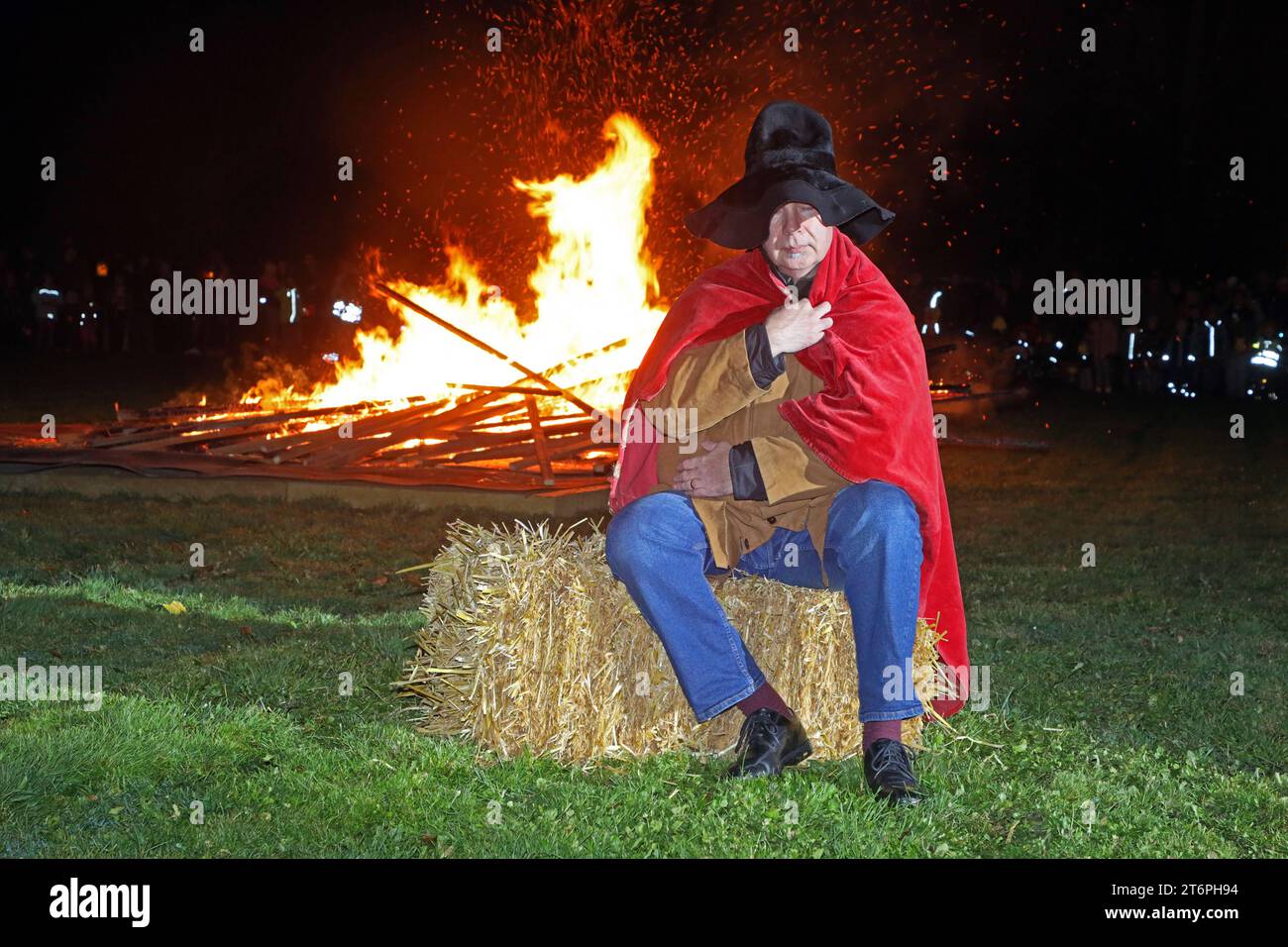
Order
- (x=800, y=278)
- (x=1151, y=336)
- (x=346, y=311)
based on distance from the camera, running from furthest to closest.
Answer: (x=1151, y=336)
(x=346, y=311)
(x=800, y=278)

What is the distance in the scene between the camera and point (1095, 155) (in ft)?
112

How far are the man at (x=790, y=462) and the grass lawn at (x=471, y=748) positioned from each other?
36cm

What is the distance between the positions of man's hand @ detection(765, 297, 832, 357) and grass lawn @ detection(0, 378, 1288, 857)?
4.82 ft

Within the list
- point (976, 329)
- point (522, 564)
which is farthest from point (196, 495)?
point (976, 329)

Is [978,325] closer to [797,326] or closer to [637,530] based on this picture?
[797,326]

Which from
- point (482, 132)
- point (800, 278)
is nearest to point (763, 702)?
point (800, 278)

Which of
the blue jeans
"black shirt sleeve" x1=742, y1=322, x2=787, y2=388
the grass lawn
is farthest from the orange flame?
the blue jeans

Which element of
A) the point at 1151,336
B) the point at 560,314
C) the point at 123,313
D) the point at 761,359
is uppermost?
the point at 123,313

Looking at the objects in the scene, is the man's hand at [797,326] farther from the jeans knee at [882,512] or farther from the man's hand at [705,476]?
the jeans knee at [882,512]

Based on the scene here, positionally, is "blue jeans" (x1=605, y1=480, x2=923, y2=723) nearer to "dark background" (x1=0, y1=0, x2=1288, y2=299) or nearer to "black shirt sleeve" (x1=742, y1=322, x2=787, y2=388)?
"black shirt sleeve" (x1=742, y1=322, x2=787, y2=388)

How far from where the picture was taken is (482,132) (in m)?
29.9

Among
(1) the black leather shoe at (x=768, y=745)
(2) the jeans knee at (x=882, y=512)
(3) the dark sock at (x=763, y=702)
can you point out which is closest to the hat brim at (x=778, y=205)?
(2) the jeans knee at (x=882, y=512)

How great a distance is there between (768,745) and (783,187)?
1.95 m

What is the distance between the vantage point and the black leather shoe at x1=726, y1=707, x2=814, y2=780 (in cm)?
496
